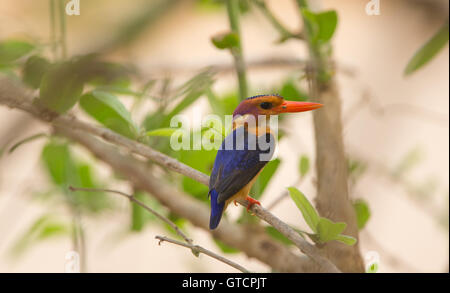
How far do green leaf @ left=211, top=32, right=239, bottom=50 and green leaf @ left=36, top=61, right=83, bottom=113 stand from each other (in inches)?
4.7

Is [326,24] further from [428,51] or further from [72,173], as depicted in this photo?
[72,173]

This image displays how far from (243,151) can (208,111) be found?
0.61ft

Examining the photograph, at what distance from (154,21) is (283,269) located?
0.27 m

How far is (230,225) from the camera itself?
1.74 ft

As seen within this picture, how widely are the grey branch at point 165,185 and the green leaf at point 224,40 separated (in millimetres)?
105

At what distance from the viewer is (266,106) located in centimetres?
42

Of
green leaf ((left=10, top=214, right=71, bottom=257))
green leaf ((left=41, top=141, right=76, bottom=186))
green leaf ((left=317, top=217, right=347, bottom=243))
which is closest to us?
green leaf ((left=317, top=217, right=347, bottom=243))

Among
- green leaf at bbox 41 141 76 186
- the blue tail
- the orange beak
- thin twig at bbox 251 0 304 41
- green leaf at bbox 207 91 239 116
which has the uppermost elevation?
thin twig at bbox 251 0 304 41

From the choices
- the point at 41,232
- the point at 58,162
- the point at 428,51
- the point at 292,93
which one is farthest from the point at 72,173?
the point at 428,51

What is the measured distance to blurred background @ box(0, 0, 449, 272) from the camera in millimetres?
526

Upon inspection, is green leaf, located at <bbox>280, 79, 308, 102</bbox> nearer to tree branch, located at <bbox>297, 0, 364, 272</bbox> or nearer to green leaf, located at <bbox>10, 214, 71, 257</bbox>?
tree branch, located at <bbox>297, 0, 364, 272</bbox>

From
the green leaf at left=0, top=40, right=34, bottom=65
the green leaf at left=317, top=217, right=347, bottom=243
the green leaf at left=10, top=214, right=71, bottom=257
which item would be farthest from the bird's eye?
the green leaf at left=10, top=214, right=71, bottom=257

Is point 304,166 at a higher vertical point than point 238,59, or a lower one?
lower
